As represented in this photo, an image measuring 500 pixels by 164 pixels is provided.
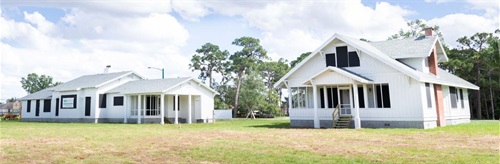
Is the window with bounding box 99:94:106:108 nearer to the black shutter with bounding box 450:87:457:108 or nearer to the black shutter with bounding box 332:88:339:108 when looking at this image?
the black shutter with bounding box 332:88:339:108

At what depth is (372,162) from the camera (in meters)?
7.77

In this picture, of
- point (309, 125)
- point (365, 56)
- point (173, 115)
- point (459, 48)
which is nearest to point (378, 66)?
point (365, 56)

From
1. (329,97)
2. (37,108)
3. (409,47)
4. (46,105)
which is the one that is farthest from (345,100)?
(37,108)

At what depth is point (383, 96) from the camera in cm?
2030

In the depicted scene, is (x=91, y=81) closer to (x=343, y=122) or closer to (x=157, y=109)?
(x=157, y=109)

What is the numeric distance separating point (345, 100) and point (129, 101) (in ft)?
59.7

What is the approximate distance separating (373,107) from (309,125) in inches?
154

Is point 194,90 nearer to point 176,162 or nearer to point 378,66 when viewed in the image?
point 378,66

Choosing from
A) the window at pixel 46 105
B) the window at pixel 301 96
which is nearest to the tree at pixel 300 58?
the window at pixel 301 96

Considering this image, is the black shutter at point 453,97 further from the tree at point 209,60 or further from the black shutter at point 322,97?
the tree at point 209,60

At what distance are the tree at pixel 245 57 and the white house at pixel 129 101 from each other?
1760 centimetres

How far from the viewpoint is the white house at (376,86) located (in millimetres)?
19422

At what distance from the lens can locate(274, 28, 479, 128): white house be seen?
765 inches

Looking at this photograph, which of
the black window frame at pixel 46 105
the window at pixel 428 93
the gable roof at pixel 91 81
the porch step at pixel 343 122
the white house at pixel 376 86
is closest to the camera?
the white house at pixel 376 86
